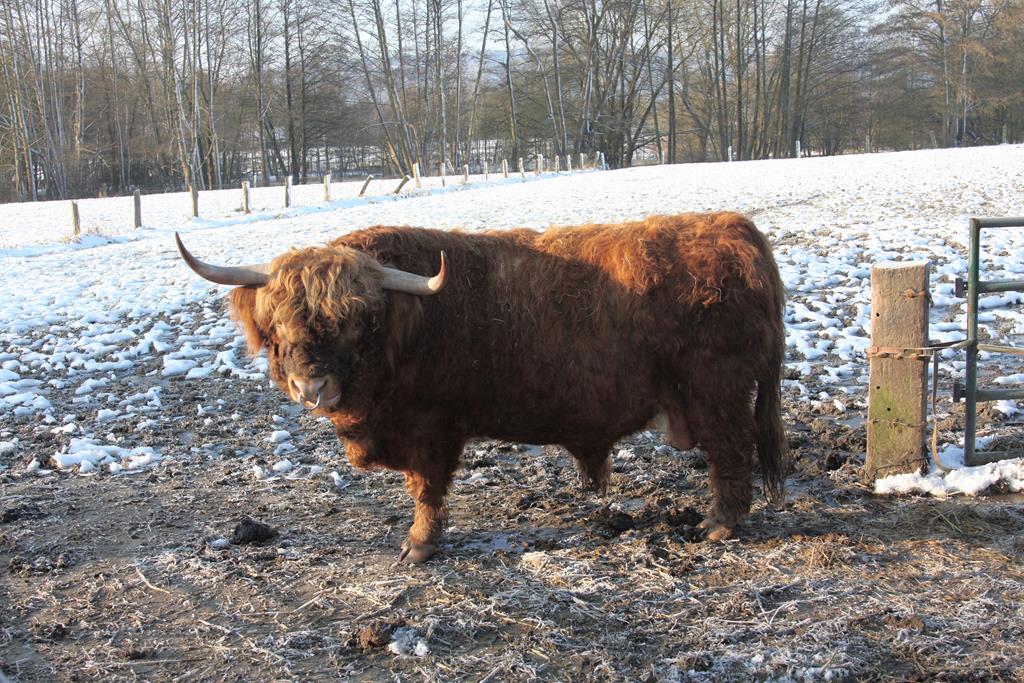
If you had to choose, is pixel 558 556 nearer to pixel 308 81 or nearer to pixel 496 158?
pixel 308 81

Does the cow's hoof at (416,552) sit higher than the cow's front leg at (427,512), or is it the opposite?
the cow's front leg at (427,512)

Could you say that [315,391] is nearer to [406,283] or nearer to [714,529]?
[406,283]

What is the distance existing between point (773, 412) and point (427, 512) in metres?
1.75

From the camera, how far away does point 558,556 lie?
3.79 m

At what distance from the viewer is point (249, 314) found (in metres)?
3.71

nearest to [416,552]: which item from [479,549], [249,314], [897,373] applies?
[479,549]

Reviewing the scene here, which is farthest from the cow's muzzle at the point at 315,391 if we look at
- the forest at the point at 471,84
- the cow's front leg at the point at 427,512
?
the forest at the point at 471,84

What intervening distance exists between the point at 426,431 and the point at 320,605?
91cm

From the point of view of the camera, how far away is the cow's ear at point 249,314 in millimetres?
3697

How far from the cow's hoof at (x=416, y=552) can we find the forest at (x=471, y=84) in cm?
4062

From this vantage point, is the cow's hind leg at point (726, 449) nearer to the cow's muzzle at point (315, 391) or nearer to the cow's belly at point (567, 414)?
the cow's belly at point (567, 414)

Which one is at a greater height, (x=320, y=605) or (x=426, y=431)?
(x=426, y=431)

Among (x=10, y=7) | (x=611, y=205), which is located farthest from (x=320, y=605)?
(x=10, y=7)

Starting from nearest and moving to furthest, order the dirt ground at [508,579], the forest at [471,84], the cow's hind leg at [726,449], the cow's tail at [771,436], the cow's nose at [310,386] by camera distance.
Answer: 1. the dirt ground at [508,579]
2. the cow's nose at [310,386]
3. the cow's hind leg at [726,449]
4. the cow's tail at [771,436]
5. the forest at [471,84]
